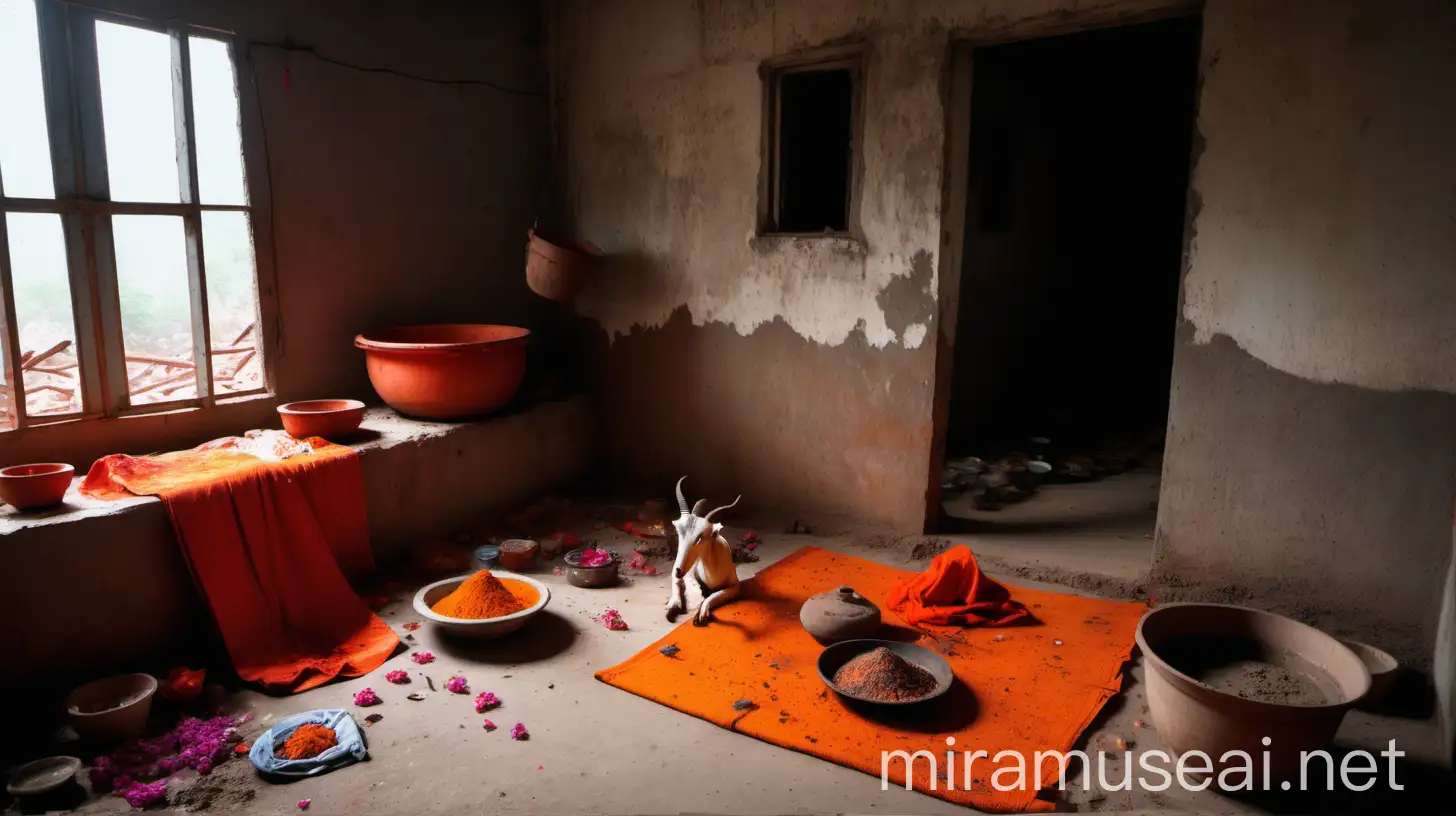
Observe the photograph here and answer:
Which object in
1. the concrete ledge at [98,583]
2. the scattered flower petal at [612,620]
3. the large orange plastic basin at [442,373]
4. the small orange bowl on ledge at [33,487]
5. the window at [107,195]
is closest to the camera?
the concrete ledge at [98,583]

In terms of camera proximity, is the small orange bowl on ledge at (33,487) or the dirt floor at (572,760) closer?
the dirt floor at (572,760)

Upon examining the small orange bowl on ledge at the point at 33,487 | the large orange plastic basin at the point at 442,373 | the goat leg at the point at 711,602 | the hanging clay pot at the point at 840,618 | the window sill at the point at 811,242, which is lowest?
the goat leg at the point at 711,602

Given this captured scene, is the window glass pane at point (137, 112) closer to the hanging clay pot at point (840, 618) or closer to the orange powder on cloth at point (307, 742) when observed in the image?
the orange powder on cloth at point (307, 742)

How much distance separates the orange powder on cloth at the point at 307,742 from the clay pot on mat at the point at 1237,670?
2710mm

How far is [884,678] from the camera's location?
10.2 ft

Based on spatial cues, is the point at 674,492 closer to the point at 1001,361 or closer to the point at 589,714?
the point at 589,714

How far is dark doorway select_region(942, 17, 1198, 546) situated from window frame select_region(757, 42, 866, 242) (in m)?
1.91

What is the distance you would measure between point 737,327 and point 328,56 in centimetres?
274

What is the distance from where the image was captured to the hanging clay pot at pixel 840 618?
353cm

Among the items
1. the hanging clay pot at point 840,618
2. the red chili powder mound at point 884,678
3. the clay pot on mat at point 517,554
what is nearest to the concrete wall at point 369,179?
the clay pot on mat at point 517,554

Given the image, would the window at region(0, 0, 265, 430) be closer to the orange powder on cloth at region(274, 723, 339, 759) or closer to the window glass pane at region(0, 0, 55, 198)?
the window glass pane at region(0, 0, 55, 198)

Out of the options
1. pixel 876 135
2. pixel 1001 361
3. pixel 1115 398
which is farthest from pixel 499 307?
pixel 1115 398

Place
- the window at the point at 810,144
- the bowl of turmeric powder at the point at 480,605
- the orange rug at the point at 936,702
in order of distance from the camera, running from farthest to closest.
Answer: the window at the point at 810,144 < the bowl of turmeric powder at the point at 480,605 < the orange rug at the point at 936,702

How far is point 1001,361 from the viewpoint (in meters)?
7.07
